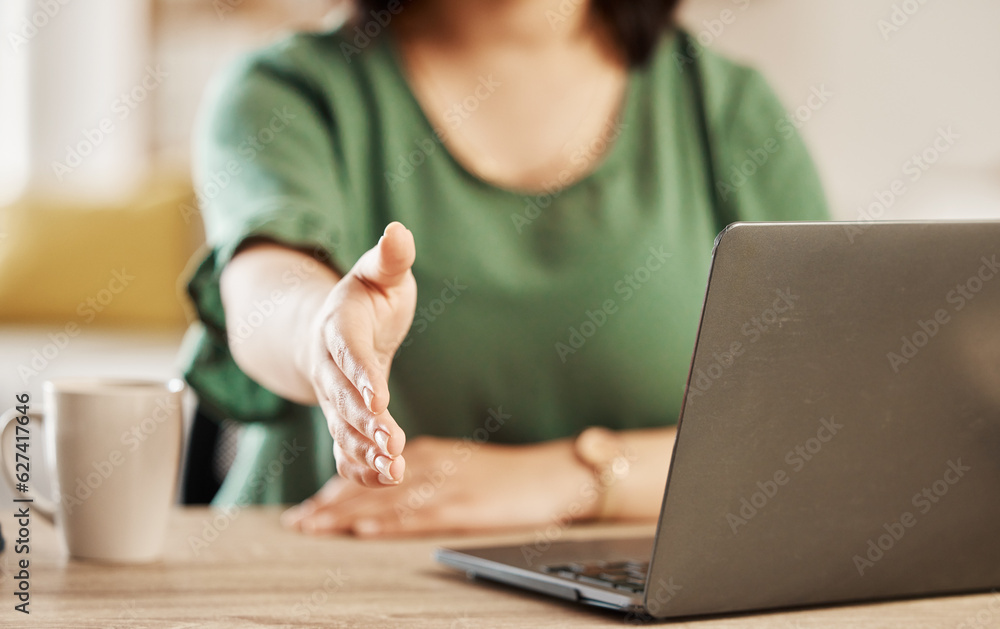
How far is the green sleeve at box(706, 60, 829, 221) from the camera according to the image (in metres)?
1.19

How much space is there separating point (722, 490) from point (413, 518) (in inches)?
15.9

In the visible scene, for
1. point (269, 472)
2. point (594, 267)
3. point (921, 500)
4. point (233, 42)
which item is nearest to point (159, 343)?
point (233, 42)

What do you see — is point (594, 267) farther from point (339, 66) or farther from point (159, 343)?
point (159, 343)

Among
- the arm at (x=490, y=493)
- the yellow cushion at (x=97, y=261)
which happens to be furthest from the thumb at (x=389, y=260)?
the yellow cushion at (x=97, y=261)

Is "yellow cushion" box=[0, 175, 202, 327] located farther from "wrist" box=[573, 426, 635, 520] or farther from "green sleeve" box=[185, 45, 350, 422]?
"wrist" box=[573, 426, 635, 520]

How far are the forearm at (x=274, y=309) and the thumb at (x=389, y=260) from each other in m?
0.13

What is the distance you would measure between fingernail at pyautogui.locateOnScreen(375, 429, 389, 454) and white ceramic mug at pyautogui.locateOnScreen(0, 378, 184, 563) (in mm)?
258

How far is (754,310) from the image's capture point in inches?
19.1

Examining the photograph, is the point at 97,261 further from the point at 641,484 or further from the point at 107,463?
the point at 107,463

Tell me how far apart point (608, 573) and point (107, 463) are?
1.09 ft

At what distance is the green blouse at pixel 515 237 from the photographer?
1130 millimetres

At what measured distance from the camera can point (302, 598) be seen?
587mm

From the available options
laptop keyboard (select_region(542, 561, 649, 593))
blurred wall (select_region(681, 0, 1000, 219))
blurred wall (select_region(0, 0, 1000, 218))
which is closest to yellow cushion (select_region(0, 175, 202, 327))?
blurred wall (select_region(0, 0, 1000, 218))

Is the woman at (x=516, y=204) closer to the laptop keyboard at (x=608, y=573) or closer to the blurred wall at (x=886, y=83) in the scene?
the laptop keyboard at (x=608, y=573)
